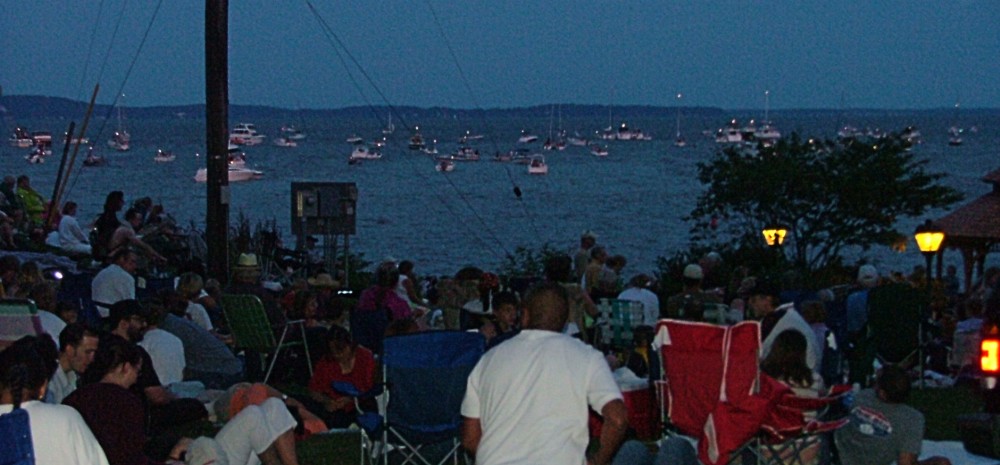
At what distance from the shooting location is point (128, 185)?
299 feet

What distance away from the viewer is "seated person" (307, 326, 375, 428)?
26.7 feet

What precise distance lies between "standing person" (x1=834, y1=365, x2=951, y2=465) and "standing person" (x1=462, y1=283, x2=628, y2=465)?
2666mm

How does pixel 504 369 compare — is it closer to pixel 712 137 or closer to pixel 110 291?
pixel 110 291

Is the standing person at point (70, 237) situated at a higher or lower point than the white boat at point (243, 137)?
higher

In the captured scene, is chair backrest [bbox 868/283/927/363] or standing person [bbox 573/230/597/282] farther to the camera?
standing person [bbox 573/230/597/282]

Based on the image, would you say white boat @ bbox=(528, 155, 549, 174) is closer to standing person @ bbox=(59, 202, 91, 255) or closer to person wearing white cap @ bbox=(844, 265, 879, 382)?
standing person @ bbox=(59, 202, 91, 255)

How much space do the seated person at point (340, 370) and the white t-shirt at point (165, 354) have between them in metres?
0.86

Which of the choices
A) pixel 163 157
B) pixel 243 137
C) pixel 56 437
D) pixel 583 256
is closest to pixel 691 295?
pixel 583 256

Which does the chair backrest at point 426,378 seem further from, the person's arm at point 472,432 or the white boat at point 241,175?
the white boat at point 241,175

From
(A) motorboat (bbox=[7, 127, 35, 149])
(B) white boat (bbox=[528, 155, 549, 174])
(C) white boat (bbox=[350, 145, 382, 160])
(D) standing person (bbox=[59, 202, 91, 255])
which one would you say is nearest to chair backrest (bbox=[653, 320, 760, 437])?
(D) standing person (bbox=[59, 202, 91, 255])

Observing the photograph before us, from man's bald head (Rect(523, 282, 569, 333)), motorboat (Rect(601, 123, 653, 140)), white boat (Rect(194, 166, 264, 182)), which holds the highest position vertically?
man's bald head (Rect(523, 282, 569, 333))

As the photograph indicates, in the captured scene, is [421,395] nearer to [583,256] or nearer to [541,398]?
[541,398]

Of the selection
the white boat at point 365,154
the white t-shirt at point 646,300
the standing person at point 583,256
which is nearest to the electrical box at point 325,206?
the standing person at point 583,256

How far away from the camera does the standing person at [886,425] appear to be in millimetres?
6660
